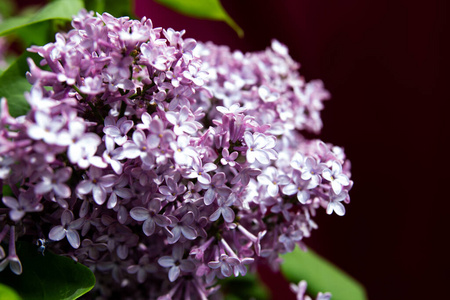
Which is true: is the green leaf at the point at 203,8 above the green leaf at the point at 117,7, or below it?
above

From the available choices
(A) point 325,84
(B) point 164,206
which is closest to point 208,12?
(B) point 164,206

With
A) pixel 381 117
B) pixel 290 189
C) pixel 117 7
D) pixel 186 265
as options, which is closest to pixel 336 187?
pixel 290 189

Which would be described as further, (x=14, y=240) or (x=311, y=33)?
(x=311, y=33)

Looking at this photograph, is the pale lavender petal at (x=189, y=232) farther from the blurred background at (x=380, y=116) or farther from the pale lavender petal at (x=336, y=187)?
the blurred background at (x=380, y=116)

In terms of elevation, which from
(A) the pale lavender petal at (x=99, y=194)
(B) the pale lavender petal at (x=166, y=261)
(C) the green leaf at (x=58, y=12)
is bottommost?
(B) the pale lavender petal at (x=166, y=261)

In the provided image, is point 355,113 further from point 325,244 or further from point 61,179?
point 61,179

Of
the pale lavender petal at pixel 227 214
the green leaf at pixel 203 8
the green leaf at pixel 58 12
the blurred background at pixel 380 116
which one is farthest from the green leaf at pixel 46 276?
the blurred background at pixel 380 116

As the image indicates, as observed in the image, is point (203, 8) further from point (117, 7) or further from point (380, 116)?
point (380, 116)
